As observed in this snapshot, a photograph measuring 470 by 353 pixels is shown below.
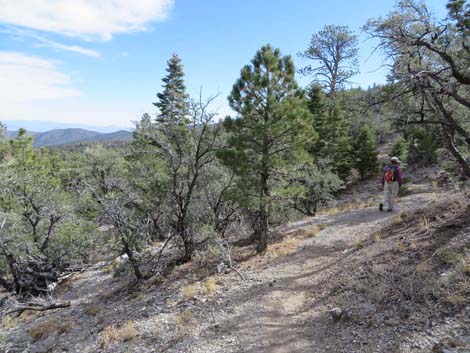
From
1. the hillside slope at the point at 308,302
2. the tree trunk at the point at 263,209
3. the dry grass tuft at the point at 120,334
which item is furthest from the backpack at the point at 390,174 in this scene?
the dry grass tuft at the point at 120,334

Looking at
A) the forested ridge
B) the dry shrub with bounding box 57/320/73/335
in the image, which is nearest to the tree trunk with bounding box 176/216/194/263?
the forested ridge

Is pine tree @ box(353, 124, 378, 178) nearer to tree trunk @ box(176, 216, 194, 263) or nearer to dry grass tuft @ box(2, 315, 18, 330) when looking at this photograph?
tree trunk @ box(176, 216, 194, 263)

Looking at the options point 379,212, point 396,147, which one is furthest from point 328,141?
point 379,212

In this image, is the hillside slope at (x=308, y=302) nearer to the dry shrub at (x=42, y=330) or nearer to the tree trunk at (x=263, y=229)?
the dry shrub at (x=42, y=330)

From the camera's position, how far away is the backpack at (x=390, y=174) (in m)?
9.78

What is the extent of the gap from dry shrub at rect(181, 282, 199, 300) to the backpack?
738 cm

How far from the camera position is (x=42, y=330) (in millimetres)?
8703

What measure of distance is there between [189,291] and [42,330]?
197 inches

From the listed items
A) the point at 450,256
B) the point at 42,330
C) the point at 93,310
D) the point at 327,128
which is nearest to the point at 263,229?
the point at 450,256

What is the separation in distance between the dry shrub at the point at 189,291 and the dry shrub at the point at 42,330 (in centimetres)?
430

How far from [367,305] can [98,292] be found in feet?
35.6

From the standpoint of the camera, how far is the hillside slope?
4.20 m

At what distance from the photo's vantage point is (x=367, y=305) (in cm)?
487

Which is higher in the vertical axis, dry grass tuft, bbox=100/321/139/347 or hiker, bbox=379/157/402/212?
hiker, bbox=379/157/402/212
